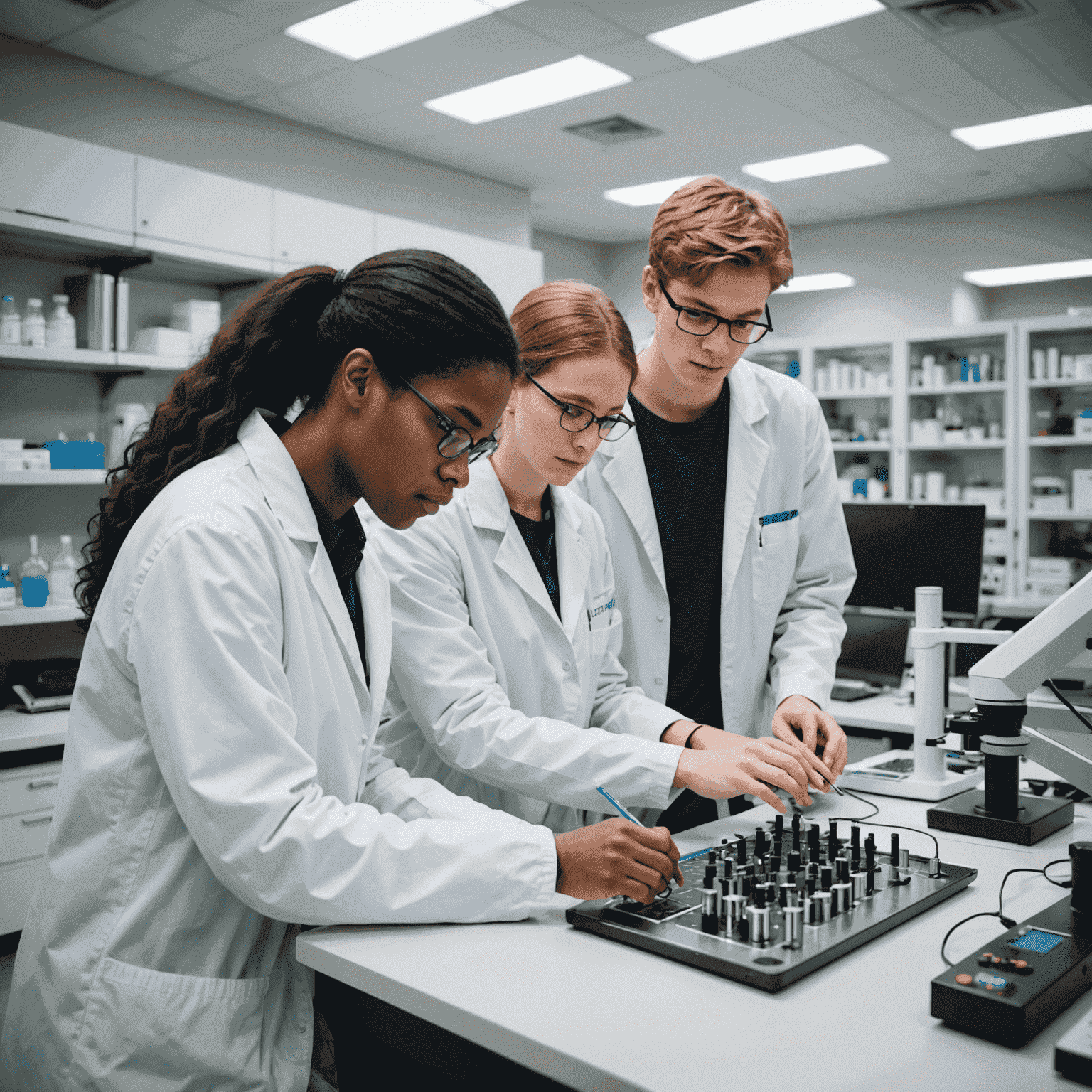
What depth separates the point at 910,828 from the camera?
1435 millimetres

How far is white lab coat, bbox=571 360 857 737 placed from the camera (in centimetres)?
178

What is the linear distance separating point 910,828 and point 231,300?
3.43 metres

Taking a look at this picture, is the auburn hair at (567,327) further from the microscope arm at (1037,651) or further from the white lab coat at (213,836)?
the microscope arm at (1037,651)

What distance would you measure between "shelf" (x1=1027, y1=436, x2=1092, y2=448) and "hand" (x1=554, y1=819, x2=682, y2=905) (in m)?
5.41

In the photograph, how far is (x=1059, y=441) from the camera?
18.5ft

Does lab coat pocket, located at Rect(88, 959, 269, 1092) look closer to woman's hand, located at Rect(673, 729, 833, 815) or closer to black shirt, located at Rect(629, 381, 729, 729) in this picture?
woman's hand, located at Rect(673, 729, 833, 815)

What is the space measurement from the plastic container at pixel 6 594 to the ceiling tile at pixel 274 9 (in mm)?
2267

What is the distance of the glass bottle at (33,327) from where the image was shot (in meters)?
3.30

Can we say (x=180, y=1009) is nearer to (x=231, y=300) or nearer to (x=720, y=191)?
(x=720, y=191)

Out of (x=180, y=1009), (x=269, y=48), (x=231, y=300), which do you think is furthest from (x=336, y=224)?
(x=180, y=1009)

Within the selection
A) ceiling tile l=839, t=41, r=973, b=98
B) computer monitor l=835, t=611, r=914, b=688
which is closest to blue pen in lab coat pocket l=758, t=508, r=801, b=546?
computer monitor l=835, t=611, r=914, b=688

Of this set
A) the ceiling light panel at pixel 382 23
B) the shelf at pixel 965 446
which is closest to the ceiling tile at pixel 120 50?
the ceiling light panel at pixel 382 23

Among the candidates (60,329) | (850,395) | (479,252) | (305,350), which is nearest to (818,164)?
(850,395)

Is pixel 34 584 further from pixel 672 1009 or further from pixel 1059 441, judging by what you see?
pixel 1059 441
